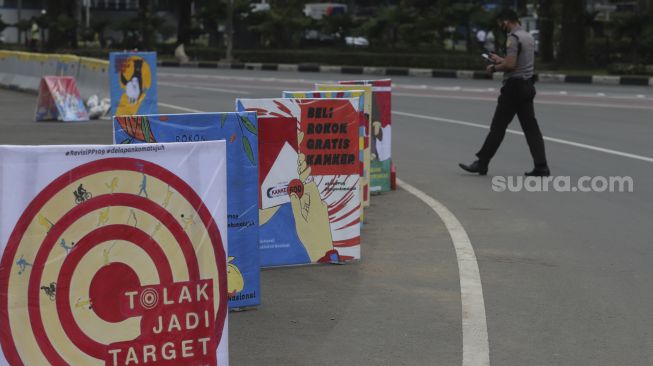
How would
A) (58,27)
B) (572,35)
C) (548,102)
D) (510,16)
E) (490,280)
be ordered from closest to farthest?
(490,280), (510,16), (548,102), (572,35), (58,27)

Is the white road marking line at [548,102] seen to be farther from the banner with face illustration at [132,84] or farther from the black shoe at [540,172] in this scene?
the black shoe at [540,172]

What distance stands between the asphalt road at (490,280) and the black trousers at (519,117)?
1.43 feet

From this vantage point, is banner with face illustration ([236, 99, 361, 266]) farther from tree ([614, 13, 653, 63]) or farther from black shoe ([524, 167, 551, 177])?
tree ([614, 13, 653, 63])

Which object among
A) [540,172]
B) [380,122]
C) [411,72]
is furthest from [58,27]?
[380,122]

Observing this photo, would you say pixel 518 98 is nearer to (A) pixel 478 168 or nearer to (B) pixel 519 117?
(B) pixel 519 117

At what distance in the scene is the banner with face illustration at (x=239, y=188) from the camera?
6.33 meters

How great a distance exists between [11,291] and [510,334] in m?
2.78

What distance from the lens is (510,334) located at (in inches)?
247

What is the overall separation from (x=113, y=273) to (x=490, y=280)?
3.55 meters

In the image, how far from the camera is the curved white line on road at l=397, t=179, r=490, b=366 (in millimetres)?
5918

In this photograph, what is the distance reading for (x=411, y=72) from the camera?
3956cm

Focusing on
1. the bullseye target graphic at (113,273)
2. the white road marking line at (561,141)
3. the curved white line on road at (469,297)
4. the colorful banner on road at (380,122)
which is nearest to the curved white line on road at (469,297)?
the curved white line on road at (469,297)

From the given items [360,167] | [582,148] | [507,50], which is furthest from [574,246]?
[582,148]

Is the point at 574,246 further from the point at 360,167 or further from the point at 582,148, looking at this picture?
the point at 582,148
